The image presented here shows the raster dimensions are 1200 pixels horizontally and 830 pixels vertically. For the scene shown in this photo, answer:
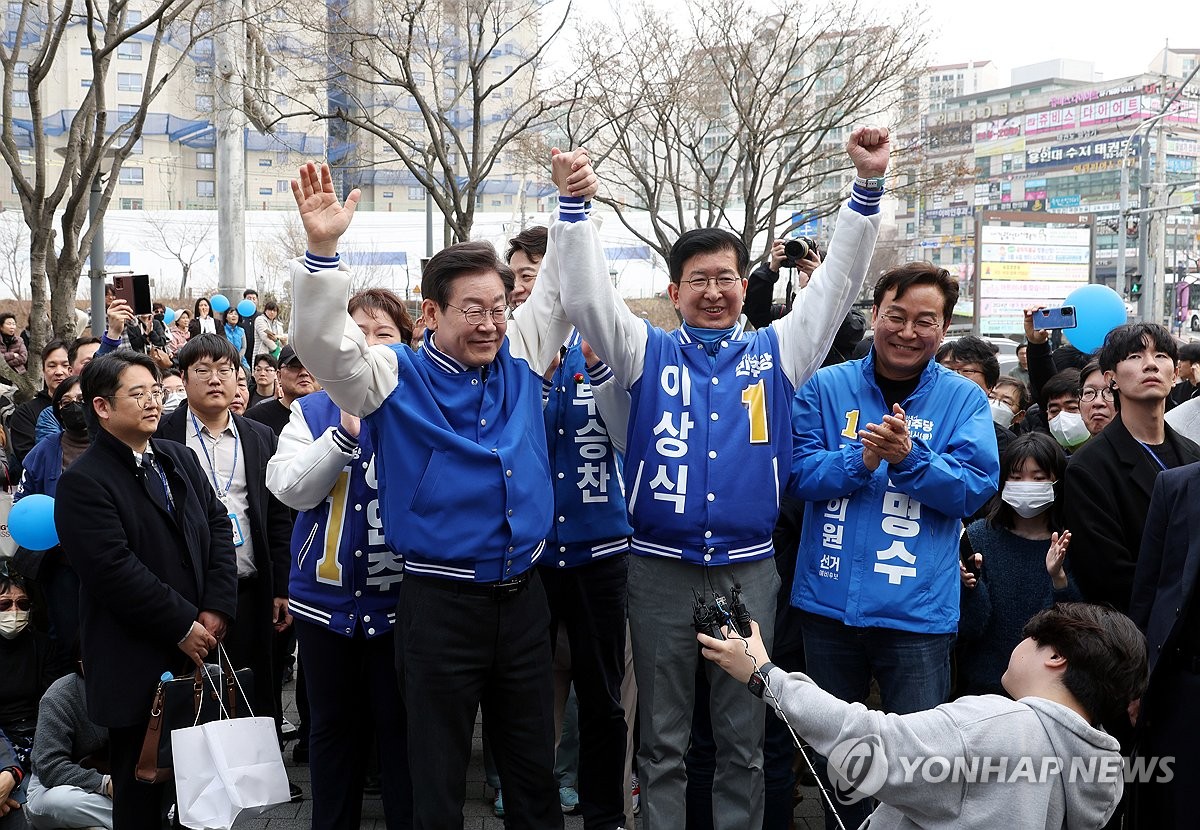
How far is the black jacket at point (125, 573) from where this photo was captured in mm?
3641

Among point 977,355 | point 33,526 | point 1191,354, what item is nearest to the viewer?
point 33,526

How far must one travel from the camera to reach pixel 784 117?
54.5 feet

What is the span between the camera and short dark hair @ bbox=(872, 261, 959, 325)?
11.5ft

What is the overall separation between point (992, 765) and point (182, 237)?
3910cm

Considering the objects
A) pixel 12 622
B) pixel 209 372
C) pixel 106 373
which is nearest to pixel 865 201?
pixel 106 373

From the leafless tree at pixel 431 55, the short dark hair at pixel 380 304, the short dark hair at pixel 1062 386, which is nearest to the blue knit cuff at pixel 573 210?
the short dark hair at pixel 380 304

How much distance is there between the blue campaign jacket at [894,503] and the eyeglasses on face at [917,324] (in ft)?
0.52

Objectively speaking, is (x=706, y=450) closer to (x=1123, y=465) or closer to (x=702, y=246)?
(x=702, y=246)

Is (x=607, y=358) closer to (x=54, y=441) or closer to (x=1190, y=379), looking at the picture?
(x=54, y=441)

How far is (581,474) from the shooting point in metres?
3.83

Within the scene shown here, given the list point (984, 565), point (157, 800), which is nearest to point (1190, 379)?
point (984, 565)

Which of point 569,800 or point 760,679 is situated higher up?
point 760,679

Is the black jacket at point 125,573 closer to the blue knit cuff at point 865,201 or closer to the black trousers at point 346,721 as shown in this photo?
the black trousers at point 346,721

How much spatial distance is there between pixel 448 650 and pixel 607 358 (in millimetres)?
1046
